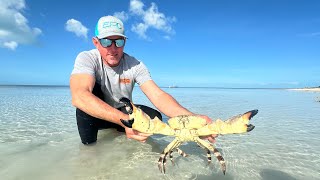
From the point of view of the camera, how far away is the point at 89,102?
13.6 ft

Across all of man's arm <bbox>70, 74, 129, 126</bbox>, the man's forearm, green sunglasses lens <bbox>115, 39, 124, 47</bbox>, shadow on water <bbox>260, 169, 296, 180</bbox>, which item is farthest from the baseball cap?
shadow on water <bbox>260, 169, 296, 180</bbox>

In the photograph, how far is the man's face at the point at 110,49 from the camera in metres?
4.77

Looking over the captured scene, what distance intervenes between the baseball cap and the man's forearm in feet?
3.40

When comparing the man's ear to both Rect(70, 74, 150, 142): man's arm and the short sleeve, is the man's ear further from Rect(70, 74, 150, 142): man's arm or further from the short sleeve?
the short sleeve

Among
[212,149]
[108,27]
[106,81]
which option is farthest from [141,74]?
[212,149]

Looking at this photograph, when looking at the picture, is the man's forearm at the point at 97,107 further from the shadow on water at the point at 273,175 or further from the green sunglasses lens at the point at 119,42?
the shadow on water at the point at 273,175

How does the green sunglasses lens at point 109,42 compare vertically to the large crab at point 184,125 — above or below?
above

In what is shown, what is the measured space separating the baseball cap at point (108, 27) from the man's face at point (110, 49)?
0.30ft

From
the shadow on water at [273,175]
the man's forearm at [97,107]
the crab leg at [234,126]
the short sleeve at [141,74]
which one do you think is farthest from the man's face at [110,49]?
the shadow on water at [273,175]

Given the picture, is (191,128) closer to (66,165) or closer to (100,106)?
(100,106)

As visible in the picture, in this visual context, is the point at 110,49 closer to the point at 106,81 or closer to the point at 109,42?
the point at 109,42

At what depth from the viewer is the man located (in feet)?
14.1

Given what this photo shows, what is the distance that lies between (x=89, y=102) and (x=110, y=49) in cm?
117

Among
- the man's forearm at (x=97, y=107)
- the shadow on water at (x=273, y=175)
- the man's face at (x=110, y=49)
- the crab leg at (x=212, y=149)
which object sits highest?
the man's face at (x=110, y=49)
